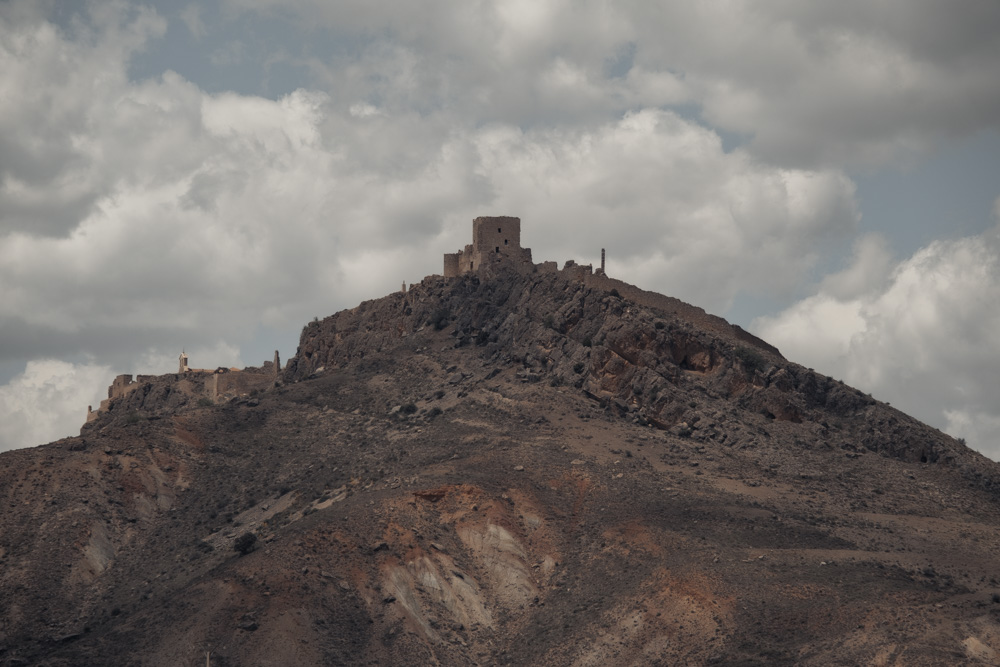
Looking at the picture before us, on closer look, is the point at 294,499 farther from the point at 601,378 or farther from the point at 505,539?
the point at 601,378

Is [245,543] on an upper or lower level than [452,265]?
lower

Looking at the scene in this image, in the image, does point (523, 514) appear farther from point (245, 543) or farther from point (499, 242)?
point (499, 242)

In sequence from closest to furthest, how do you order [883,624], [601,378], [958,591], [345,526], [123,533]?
[883,624] → [958,591] → [345,526] → [123,533] → [601,378]

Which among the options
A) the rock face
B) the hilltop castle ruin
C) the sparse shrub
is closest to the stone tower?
the rock face

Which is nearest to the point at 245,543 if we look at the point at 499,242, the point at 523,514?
the point at 523,514

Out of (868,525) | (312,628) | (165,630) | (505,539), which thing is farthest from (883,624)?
(165,630)

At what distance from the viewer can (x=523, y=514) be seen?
76.8 meters

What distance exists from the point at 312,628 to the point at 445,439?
1804 cm

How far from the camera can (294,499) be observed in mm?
82312

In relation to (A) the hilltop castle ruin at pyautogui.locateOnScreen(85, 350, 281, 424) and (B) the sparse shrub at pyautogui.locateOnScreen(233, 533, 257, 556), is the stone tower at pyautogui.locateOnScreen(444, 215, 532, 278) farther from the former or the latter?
(B) the sparse shrub at pyautogui.locateOnScreen(233, 533, 257, 556)

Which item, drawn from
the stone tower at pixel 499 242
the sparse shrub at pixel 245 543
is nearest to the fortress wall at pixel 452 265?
the stone tower at pixel 499 242

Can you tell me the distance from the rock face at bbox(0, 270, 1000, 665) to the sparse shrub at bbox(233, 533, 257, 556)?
11 cm

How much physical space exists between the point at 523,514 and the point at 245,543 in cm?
1389

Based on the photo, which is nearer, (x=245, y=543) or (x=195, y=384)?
(x=245, y=543)
